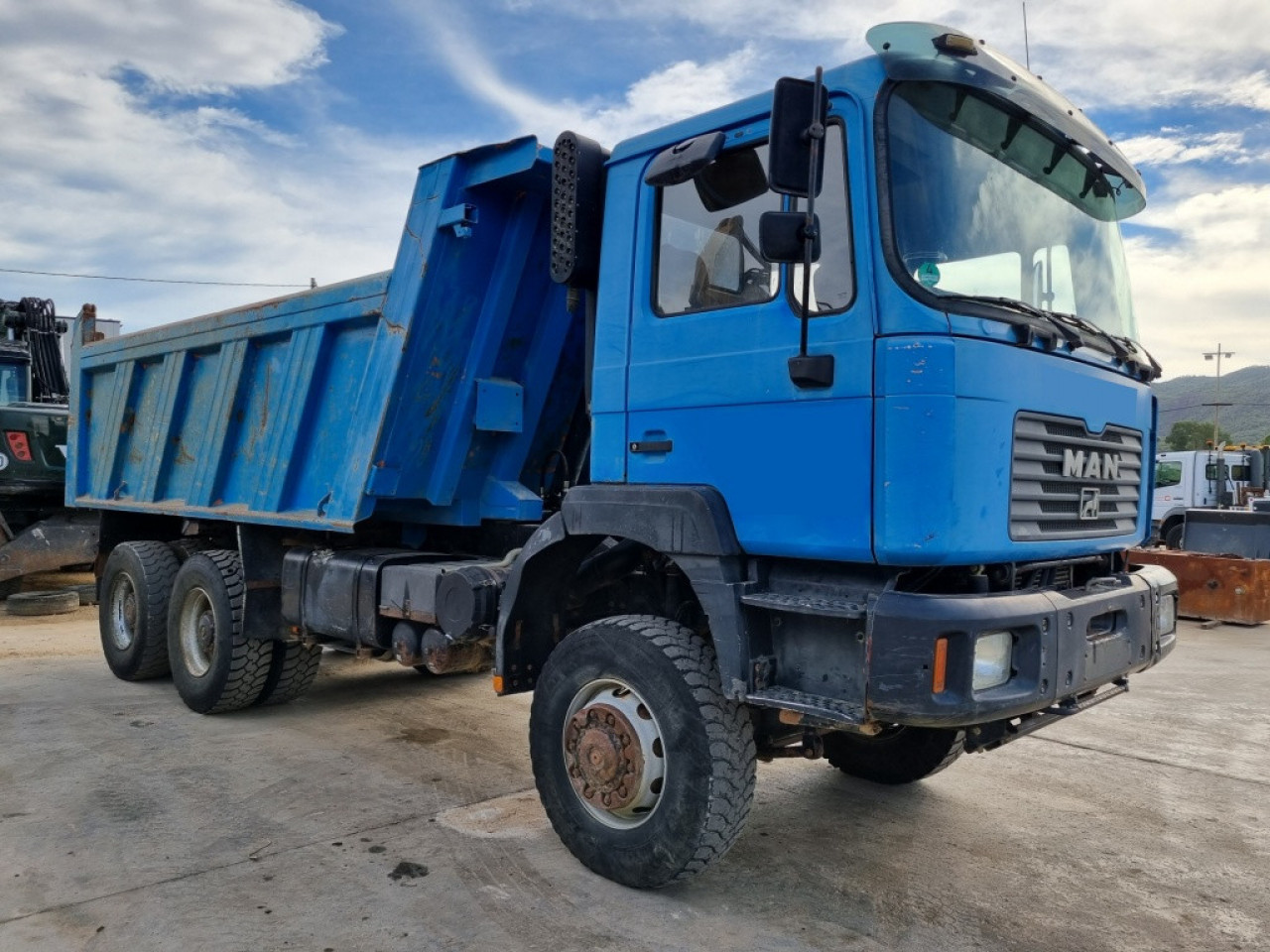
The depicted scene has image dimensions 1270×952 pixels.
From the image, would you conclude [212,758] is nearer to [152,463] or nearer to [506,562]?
[506,562]

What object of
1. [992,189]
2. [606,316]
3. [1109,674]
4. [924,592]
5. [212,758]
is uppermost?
[992,189]

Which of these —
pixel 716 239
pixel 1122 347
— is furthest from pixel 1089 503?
pixel 716 239

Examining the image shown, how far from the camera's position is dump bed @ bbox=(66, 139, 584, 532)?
488 cm

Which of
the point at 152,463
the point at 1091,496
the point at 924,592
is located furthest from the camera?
the point at 152,463

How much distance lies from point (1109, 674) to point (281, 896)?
10.1ft

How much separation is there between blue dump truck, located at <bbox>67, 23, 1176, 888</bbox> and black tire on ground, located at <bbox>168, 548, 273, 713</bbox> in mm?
1301

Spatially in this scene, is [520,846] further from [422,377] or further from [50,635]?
[50,635]

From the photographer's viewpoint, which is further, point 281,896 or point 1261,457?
point 1261,457

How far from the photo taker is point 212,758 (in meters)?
5.30

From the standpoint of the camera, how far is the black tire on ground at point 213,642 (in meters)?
6.06

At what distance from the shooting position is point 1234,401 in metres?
152

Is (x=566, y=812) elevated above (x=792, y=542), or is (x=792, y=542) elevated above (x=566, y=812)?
(x=792, y=542)

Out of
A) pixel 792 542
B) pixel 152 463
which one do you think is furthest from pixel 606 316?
pixel 152 463

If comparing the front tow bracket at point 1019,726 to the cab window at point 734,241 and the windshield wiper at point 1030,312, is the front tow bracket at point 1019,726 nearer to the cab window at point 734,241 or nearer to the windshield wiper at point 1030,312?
the windshield wiper at point 1030,312
